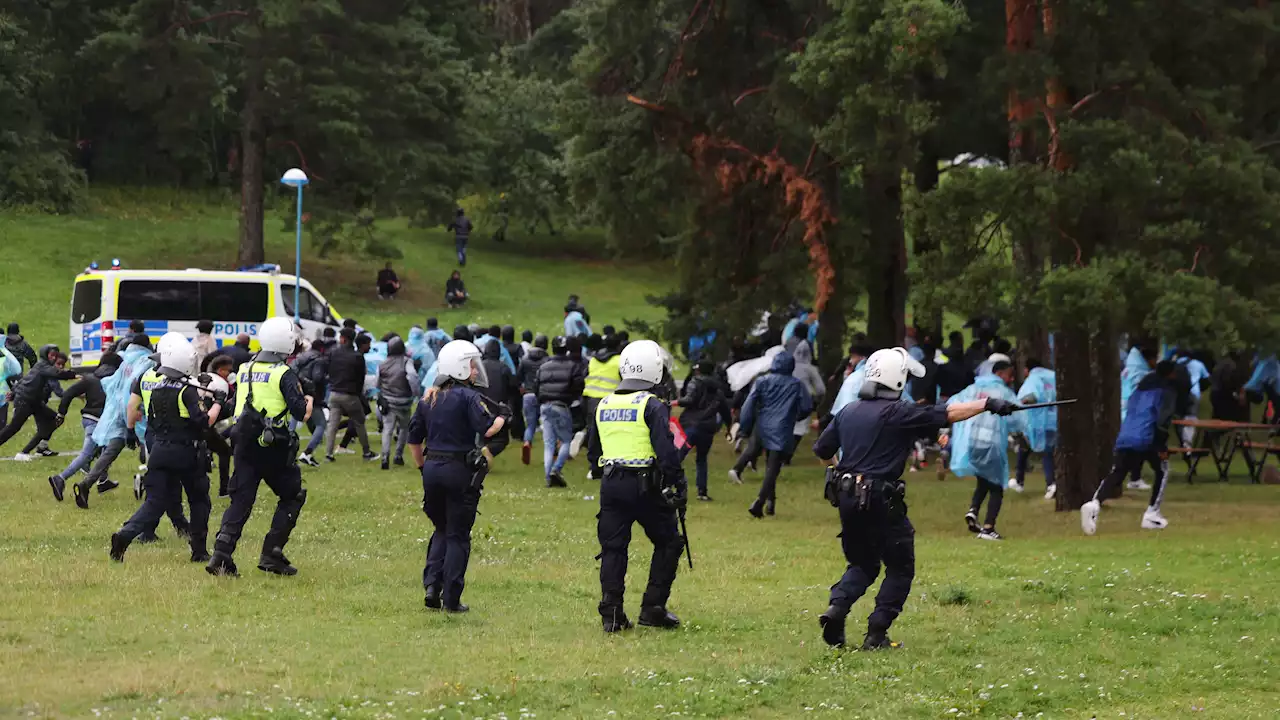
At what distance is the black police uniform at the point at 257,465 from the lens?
41.4 ft

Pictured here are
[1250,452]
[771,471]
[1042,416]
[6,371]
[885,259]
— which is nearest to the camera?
[771,471]

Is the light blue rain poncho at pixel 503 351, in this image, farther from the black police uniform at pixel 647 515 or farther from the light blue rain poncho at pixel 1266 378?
the black police uniform at pixel 647 515

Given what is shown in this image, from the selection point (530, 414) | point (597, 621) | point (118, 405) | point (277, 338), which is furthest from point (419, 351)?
point (597, 621)

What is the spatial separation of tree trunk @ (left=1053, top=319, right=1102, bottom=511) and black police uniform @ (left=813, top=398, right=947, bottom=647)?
893 cm

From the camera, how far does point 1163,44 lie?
63.2 feet

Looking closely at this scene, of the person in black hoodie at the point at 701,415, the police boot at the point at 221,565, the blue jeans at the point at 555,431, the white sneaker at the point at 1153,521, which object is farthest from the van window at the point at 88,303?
the white sneaker at the point at 1153,521

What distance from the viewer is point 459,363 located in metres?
11.4

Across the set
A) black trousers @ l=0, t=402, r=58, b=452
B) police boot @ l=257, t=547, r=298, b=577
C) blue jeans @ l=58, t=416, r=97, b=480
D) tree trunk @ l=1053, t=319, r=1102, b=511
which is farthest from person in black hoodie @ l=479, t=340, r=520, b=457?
police boot @ l=257, t=547, r=298, b=577

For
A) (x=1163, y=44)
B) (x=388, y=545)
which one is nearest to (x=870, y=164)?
(x=1163, y=44)

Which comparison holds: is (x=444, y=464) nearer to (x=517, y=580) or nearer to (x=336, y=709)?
(x=517, y=580)

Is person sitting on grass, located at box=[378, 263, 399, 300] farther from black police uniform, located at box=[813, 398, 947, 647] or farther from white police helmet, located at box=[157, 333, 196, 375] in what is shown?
black police uniform, located at box=[813, 398, 947, 647]

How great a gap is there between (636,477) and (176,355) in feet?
14.6

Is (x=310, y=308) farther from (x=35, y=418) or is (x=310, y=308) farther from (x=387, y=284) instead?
(x=35, y=418)

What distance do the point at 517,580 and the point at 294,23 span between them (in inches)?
1279
